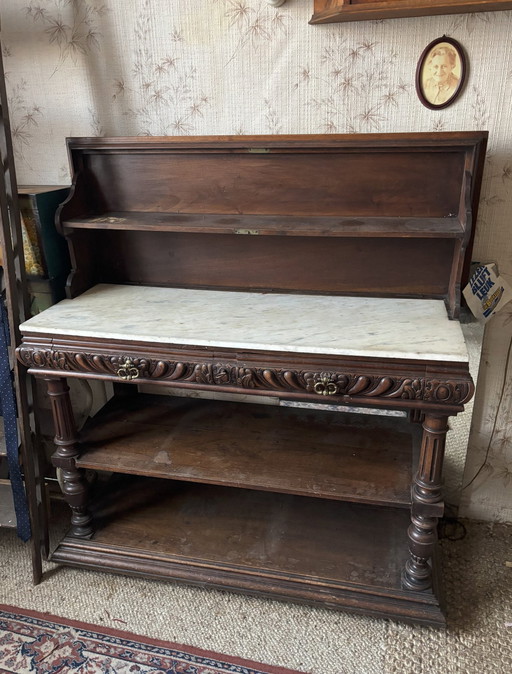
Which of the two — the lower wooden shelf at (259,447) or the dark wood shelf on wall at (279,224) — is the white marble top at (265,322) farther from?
the lower wooden shelf at (259,447)

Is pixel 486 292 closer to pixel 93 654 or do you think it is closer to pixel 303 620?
pixel 303 620

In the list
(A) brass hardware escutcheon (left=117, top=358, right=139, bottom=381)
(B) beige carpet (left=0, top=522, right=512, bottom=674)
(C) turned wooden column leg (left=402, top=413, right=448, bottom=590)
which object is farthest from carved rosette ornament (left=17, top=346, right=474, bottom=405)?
(B) beige carpet (left=0, top=522, right=512, bottom=674)

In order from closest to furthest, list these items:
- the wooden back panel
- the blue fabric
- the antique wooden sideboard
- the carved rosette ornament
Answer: the carved rosette ornament < the antique wooden sideboard < the wooden back panel < the blue fabric

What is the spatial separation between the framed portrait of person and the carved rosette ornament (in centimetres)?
77

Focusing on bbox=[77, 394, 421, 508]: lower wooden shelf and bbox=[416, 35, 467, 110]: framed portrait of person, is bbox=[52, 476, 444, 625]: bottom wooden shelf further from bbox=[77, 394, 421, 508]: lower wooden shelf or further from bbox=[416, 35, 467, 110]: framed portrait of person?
bbox=[416, 35, 467, 110]: framed portrait of person

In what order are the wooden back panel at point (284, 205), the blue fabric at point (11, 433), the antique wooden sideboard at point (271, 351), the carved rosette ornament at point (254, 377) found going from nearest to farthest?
1. the carved rosette ornament at point (254, 377)
2. the antique wooden sideboard at point (271, 351)
3. the wooden back panel at point (284, 205)
4. the blue fabric at point (11, 433)

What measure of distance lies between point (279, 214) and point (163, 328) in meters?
0.49

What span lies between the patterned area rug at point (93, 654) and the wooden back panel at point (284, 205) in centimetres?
97

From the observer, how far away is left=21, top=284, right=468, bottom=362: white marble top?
1341mm

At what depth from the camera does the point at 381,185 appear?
1.56 metres

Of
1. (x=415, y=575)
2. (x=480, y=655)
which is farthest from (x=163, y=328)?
(x=480, y=655)

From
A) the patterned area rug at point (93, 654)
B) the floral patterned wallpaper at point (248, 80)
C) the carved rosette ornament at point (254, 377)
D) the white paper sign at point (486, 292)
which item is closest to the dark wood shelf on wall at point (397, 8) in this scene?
the floral patterned wallpaper at point (248, 80)

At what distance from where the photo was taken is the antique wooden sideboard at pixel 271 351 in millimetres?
1398

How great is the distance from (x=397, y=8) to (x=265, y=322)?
82 centimetres
